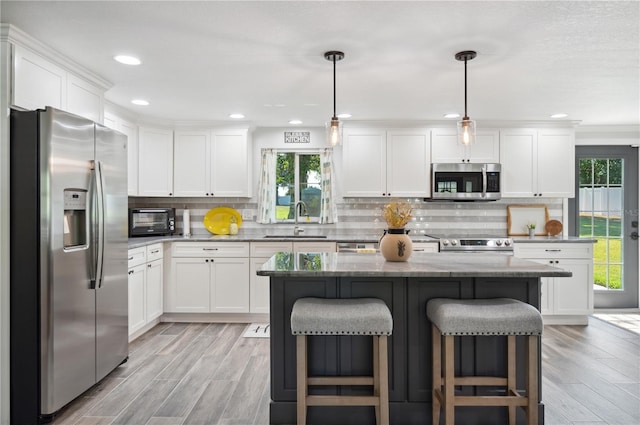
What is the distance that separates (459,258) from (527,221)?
9.50ft

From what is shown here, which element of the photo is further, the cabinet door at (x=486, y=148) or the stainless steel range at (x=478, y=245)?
the cabinet door at (x=486, y=148)

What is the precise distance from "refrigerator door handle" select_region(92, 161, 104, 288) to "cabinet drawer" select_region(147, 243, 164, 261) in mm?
1404

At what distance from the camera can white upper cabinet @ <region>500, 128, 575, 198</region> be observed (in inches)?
190

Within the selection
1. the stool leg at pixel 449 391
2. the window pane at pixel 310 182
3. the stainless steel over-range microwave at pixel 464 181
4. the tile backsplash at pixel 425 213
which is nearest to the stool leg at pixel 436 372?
the stool leg at pixel 449 391

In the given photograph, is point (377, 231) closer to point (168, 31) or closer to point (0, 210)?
point (168, 31)

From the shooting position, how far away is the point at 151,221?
476cm

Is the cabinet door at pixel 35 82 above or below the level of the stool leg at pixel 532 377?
above

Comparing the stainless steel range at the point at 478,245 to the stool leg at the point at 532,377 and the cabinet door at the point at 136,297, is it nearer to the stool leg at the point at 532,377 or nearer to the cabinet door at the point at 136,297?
the stool leg at the point at 532,377

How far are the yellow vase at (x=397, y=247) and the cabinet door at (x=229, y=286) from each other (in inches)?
92.4

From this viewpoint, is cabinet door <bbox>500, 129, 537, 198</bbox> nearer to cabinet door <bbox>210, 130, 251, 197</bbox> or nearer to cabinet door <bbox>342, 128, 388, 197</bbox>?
cabinet door <bbox>342, 128, 388, 197</bbox>

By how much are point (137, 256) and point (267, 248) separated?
1360 millimetres

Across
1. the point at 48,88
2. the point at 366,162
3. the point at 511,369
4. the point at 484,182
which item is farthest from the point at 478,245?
the point at 48,88

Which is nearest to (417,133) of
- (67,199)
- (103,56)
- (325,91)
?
(325,91)

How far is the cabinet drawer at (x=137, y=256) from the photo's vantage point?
12.2ft
